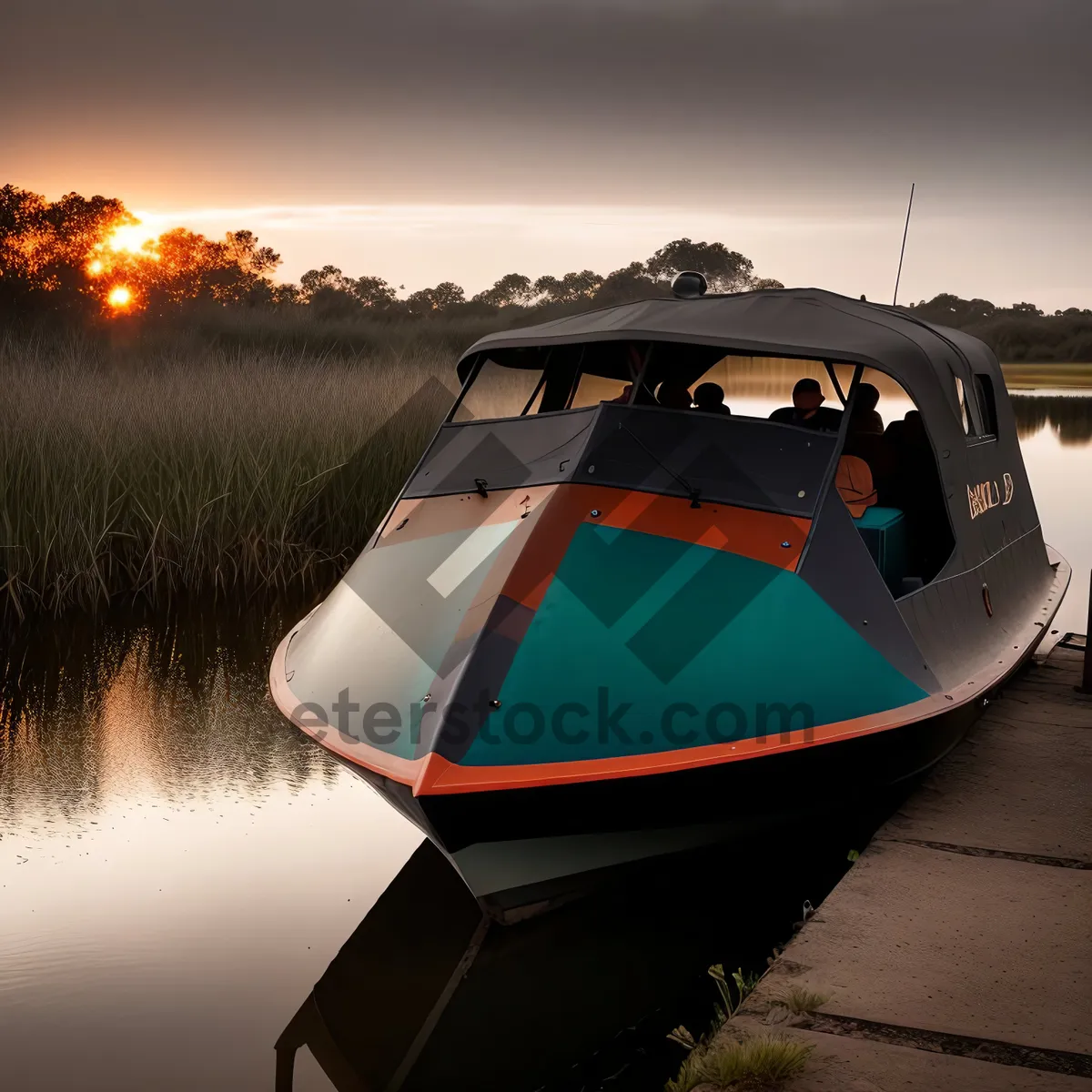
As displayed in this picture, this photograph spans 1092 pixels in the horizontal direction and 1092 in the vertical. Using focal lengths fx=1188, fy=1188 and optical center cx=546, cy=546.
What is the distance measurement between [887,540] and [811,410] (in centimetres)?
81

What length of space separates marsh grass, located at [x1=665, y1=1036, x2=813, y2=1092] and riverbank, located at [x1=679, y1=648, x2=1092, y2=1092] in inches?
1.3

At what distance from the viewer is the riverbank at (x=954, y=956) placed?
3.36m

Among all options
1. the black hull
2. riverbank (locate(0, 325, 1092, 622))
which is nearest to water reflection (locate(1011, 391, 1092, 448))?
riverbank (locate(0, 325, 1092, 622))

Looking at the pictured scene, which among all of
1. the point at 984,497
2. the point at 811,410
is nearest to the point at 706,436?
the point at 811,410

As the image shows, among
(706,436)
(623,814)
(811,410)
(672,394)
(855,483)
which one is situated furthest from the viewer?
(672,394)

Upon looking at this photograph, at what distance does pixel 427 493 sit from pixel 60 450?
613 cm

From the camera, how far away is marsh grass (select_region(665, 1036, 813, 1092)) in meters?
3.21

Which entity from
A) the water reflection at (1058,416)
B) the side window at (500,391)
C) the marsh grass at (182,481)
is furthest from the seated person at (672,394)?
the water reflection at (1058,416)

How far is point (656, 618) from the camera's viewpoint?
479 centimetres

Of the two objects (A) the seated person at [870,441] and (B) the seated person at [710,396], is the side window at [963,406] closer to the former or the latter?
(A) the seated person at [870,441]

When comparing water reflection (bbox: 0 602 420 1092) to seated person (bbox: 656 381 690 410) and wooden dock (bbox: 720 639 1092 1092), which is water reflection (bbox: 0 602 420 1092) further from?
seated person (bbox: 656 381 690 410)

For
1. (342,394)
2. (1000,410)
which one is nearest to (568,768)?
(1000,410)

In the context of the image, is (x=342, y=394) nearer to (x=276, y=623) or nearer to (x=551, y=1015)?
(x=276, y=623)

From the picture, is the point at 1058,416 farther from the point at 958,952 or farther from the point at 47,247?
the point at 958,952
